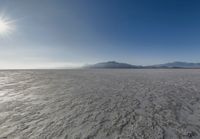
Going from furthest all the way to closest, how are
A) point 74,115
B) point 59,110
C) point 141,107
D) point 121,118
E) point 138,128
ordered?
point 141,107 < point 59,110 < point 74,115 < point 121,118 < point 138,128

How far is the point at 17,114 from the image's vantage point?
17.4 ft

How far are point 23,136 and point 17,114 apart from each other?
6.95ft

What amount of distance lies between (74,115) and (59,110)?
1037 millimetres

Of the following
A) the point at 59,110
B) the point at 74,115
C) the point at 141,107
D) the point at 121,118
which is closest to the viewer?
the point at 121,118

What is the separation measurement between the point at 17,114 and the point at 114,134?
446 cm

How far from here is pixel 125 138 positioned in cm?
362

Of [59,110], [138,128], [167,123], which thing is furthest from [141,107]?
[59,110]

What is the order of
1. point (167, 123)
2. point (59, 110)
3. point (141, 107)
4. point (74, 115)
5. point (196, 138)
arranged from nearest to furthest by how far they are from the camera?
point (196, 138) → point (167, 123) → point (74, 115) → point (59, 110) → point (141, 107)

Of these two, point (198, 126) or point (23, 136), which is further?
point (198, 126)

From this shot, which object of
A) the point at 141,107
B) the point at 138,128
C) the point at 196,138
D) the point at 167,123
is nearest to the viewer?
the point at 196,138

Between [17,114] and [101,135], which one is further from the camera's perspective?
[17,114]

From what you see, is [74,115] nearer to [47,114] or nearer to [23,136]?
[47,114]

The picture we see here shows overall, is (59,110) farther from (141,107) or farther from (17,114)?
(141,107)

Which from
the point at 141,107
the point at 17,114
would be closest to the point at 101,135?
the point at 141,107
